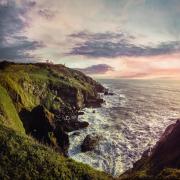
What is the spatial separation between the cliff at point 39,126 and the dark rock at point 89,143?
3.36 meters

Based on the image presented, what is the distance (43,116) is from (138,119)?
121ft

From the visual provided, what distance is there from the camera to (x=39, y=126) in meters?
61.8

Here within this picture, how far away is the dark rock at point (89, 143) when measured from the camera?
58.3 metres

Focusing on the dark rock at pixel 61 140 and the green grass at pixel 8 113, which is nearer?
the green grass at pixel 8 113

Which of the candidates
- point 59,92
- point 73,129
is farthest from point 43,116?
point 59,92

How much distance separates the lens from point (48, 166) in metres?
31.9

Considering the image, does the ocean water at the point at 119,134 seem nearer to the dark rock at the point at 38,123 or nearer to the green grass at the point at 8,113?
the dark rock at the point at 38,123

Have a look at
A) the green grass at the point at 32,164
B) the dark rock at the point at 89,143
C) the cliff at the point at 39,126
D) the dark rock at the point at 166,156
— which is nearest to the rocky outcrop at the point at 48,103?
the cliff at the point at 39,126

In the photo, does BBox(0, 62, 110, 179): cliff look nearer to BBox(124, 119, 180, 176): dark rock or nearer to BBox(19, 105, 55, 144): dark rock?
BBox(19, 105, 55, 144): dark rock

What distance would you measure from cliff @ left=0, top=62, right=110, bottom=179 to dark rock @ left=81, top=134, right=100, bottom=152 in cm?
336

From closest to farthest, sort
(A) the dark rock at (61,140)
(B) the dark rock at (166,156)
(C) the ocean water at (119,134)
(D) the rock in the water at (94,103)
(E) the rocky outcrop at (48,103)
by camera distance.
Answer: (B) the dark rock at (166,156) → (C) the ocean water at (119,134) → (A) the dark rock at (61,140) → (E) the rocky outcrop at (48,103) → (D) the rock in the water at (94,103)

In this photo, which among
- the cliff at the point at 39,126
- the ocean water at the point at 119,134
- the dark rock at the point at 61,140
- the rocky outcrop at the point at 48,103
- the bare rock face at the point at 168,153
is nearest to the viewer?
the cliff at the point at 39,126

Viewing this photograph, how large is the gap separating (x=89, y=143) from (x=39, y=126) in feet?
34.5

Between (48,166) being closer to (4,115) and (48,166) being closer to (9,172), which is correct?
(9,172)
